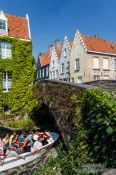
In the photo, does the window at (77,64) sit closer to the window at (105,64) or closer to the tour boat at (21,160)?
the window at (105,64)

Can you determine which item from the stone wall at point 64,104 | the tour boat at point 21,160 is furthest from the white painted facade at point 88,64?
the tour boat at point 21,160

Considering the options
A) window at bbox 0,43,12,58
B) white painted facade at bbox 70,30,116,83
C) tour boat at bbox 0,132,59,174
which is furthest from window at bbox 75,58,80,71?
tour boat at bbox 0,132,59,174

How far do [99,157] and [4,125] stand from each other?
1471 centimetres

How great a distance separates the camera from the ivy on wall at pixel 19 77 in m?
25.2

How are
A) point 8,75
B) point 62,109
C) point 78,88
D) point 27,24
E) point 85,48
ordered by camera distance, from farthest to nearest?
point 85,48
point 27,24
point 8,75
point 62,109
point 78,88

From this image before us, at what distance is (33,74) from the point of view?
26.7m

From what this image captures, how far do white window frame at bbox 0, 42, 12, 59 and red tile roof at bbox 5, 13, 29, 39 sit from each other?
1.16m

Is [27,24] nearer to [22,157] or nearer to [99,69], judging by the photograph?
[99,69]

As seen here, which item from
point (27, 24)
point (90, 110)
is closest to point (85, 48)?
point (27, 24)

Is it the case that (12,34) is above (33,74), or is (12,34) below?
above

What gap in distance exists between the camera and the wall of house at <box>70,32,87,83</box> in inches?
1379

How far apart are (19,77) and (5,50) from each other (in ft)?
8.81

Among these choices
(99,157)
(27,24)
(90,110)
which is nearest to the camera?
(99,157)

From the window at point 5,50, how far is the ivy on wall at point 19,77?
1.00ft
